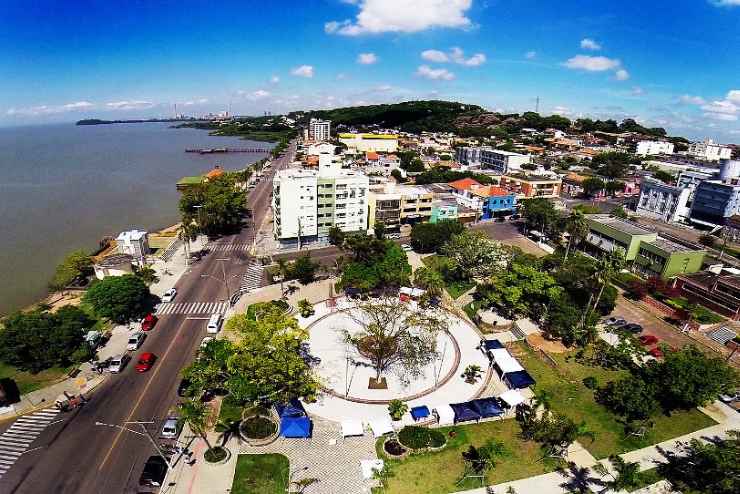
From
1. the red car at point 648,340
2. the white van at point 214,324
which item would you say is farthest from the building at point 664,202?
the white van at point 214,324

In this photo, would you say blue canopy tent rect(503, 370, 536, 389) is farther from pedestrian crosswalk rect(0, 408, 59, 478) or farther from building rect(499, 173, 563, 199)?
building rect(499, 173, 563, 199)

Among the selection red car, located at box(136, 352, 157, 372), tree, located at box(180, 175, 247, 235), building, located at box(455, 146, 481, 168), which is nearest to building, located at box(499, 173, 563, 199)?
building, located at box(455, 146, 481, 168)

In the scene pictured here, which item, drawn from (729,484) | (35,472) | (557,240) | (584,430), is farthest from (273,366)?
(557,240)

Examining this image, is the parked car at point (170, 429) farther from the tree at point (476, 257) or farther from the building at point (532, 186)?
the building at point (532, 186)

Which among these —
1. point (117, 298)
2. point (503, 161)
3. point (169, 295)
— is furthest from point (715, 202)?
point (117, 298)

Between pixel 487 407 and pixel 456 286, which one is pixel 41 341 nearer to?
pixel 487 407

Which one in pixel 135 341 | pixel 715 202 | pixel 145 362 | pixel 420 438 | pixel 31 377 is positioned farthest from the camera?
pixel 715 202
